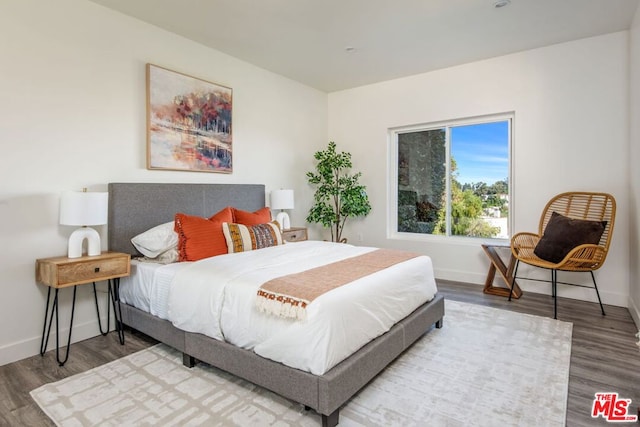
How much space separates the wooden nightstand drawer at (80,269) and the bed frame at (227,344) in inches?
14.1

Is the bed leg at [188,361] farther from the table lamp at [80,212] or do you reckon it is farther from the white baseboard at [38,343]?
the table lamp at [80,212]

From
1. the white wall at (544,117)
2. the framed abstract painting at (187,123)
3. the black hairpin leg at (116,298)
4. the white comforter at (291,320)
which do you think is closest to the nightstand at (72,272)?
the black hairpin leg at (116,298)

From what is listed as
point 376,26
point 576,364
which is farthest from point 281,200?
point 576,364

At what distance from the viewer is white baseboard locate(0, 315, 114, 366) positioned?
8.16 ft

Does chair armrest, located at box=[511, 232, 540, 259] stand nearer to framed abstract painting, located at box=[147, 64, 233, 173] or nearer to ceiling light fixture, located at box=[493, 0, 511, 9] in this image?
ceiling light fixture, located at box=[493, 0, 511, 9]

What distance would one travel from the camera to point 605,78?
3600 millimetres

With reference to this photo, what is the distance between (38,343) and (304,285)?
2.21 meters

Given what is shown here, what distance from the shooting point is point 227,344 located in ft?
6.92

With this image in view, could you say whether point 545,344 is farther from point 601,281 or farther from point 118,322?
point 118,322

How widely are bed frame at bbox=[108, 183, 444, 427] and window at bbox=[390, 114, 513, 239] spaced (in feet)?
6.74

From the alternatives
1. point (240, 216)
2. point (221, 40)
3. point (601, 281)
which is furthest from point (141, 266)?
point (601, 281)

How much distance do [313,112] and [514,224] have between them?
322cm

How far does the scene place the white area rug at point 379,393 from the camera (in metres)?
1.83

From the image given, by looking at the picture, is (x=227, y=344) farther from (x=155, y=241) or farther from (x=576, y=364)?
(x=576, y=364)
